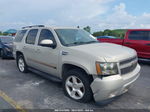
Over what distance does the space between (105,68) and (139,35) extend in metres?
5.37

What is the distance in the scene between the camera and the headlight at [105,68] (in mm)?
2723

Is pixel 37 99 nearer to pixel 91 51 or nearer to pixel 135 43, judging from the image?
pixel 91 51

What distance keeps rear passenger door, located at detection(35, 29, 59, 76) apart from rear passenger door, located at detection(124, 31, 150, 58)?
491cm

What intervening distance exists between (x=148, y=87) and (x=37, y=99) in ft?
10.9

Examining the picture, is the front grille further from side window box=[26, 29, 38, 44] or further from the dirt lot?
side window box=[26, 29, 38, 44]

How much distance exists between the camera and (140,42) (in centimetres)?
698

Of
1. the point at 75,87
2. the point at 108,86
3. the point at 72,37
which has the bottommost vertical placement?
the point at 75,87

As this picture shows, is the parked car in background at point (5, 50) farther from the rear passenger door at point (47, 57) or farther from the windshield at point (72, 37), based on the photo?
the windshield at point (72, 37)

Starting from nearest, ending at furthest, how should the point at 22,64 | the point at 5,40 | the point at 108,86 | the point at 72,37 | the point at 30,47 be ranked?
the point at 108,86, the point at 72,37, the point at 30,47, the point at 22,64, the point at 5,40

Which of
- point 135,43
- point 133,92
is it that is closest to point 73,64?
point 133,92

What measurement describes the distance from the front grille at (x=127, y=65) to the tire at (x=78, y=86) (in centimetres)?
76

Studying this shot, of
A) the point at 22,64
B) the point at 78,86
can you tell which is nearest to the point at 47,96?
the point at 78,86

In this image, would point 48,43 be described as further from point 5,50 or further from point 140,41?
point 5,50

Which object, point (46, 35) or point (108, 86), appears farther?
point (46, 35)
